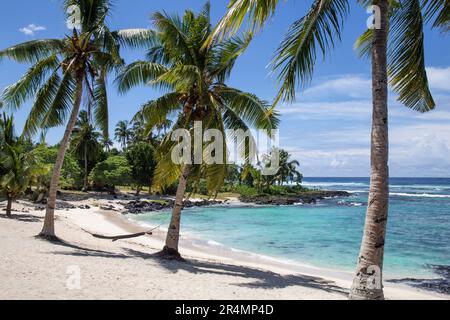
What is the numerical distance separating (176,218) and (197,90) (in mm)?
4133

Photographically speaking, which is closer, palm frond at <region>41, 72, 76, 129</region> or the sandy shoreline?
the sandy shoreline

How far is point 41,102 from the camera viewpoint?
1311 cm

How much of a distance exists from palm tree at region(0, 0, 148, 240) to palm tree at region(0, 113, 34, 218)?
6.57 m

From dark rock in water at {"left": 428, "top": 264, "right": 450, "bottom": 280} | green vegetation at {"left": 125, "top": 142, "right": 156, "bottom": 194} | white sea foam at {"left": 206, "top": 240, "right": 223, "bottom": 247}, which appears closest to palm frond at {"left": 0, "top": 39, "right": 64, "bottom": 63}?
white sea foam at {"left": 206, "top": 240, "right": 223, "bottom": 247}

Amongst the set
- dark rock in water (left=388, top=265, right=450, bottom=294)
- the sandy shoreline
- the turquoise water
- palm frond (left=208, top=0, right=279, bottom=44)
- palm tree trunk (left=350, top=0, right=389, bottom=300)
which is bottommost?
Answer: the turquoise water

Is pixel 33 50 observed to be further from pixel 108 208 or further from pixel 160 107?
pixel 108 208

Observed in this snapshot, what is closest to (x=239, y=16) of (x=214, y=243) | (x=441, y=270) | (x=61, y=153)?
(x=61, y=153)

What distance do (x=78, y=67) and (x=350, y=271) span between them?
1325 cm

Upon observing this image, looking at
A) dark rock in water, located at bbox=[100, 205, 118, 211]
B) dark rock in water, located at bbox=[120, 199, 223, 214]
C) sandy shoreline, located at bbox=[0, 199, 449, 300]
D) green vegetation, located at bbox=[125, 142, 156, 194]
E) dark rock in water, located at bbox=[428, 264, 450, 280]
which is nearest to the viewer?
sandy shoreline, located at bbox=[0, 199, 449, 300]

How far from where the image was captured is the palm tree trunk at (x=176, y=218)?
1205cm

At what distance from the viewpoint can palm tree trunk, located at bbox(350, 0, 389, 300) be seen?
598cm

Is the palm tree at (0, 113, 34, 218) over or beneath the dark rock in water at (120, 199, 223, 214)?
over

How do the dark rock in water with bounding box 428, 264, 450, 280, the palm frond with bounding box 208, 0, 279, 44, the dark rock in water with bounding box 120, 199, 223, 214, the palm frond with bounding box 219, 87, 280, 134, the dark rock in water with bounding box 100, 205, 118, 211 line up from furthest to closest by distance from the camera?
the dark rock in water with bounding box 120, 199, 223, 214
the dark rock in water with bounding box 100, 205, 118, 211
the dark rock in water with bounding box 428, 264, 450, 280
the palm frond with bounding box 219, 87, 280, 134
the palm frond with bounding box 208, 0, 279, 44

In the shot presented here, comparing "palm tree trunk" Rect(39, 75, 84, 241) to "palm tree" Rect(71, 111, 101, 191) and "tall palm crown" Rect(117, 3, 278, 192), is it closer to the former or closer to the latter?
"tall palm crown" Rect(117, 3, 278, 192)
